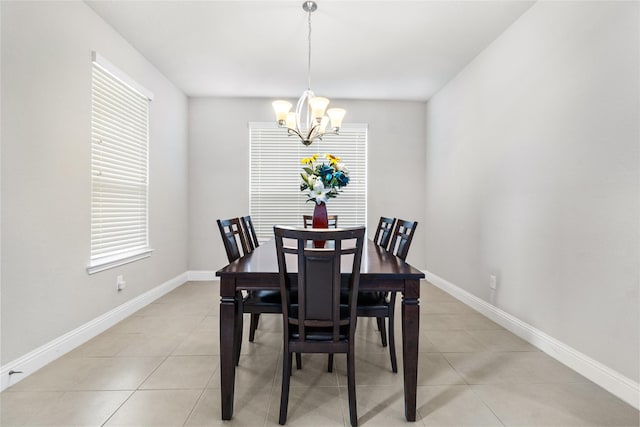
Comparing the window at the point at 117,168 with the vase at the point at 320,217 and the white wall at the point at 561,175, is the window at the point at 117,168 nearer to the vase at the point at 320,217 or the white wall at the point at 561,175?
the vase at the point at 320,217

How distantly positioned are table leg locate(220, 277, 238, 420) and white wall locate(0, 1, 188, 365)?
1404mm

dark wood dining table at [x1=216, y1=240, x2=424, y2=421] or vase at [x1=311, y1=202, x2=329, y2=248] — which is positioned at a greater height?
vase at [x1=311, y1=202, x2=329, y2=248]

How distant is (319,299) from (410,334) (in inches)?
19.8

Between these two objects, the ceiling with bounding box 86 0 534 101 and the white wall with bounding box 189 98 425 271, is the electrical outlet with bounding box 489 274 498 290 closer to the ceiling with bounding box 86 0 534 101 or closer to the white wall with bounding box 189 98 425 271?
the white wall with bounding box 189 98 425 271

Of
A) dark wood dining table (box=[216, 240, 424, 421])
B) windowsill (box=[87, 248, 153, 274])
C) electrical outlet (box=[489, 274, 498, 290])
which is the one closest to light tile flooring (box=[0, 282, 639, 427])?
dark wood dining table (box=[216, 240, 424, 421])

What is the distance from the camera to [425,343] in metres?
2.65

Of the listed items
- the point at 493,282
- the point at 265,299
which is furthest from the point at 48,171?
the point at 493,282

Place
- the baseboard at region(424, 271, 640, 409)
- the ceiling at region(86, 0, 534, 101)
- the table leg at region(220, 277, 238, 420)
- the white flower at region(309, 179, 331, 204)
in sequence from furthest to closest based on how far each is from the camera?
the ceiling at region(86, 0, 534, 101) → the white flower at region(309, 179, 331, 204) → the baseboard at region(424, 271, 640, 409) → the table leg at region(220, 277, 238, 420)

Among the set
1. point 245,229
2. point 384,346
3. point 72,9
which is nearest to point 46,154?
point 72,9

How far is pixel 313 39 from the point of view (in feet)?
10.3

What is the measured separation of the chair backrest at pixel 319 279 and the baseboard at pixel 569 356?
1.60 m

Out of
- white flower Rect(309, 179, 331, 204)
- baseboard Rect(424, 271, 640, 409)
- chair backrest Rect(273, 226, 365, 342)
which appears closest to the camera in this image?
chair backrest Rect(273, 226, 365, 342)

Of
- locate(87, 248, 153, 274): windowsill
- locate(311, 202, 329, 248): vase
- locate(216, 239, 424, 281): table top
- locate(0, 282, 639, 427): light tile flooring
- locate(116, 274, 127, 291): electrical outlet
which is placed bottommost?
locate(0, 282, 639, 427): light tile flooring

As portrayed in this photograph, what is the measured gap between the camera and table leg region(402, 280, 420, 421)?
1.67 metres
